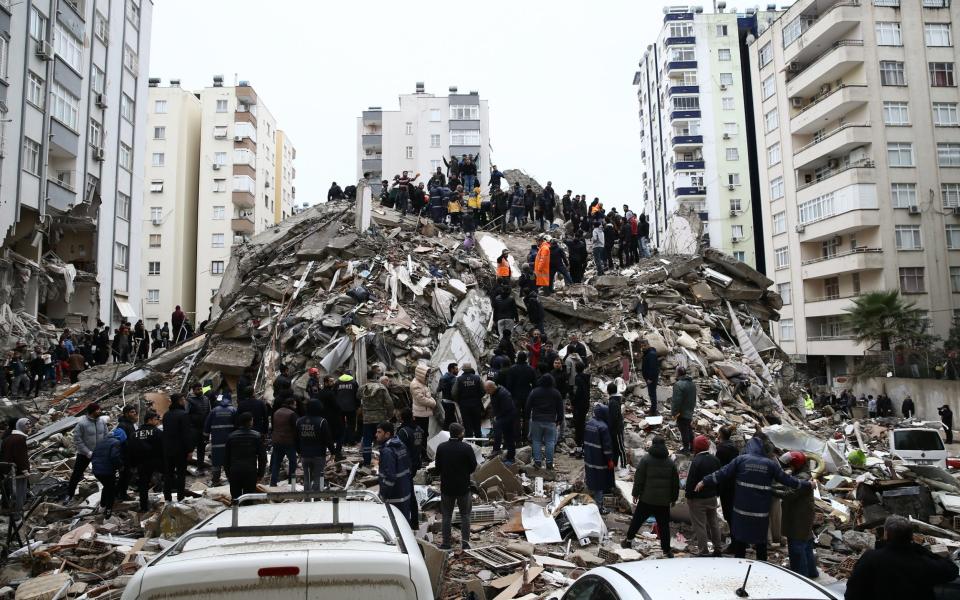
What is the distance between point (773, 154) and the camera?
41812 mm

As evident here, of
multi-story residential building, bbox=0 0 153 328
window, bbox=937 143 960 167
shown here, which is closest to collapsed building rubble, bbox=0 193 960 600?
multi-story residential building, bbox=0 0 153 328

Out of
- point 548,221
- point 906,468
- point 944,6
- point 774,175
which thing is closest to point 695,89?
point 774,175

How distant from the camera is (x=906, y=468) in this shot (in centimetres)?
1089

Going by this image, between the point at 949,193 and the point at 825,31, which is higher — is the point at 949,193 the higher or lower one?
the lower one

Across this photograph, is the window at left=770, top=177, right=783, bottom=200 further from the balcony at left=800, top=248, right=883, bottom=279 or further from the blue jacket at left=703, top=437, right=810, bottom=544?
the blue jacket at left=703, top=437, right=810, bottom=544

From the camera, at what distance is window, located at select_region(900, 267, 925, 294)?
34.4 m

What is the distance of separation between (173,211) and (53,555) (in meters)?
47.7

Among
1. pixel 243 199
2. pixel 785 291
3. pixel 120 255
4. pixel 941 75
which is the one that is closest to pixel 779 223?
pixel 785 291

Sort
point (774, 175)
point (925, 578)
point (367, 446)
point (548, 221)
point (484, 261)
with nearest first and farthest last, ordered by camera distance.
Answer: point (925, 578)
point (367, 446)
point (484, 261)
point (548, 221)
point (774, 175)

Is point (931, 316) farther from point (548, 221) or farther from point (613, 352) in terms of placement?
point (613, 352)

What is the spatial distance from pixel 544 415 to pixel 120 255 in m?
28.0

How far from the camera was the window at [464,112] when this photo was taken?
207 ft

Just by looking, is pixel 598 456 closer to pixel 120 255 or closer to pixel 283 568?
pixel 283 568

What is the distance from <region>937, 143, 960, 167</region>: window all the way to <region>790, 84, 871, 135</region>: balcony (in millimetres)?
5203
